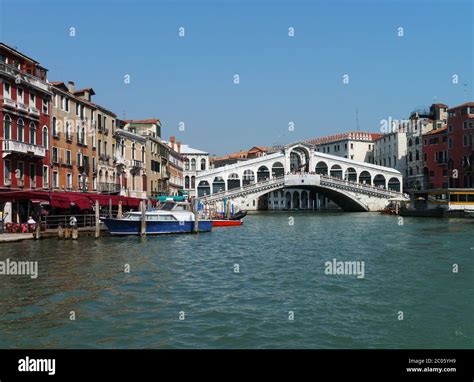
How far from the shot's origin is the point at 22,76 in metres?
26.7

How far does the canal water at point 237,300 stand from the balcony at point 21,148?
6660 millimetres

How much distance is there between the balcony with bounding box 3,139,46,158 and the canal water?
666cm

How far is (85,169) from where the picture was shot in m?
34.3

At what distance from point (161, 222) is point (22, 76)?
1064 cm

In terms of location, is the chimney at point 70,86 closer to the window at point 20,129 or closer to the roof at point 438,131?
the window at point 20,129

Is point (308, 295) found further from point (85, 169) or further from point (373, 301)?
point (85, 169)

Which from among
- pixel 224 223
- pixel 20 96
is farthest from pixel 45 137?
pixel 224 223

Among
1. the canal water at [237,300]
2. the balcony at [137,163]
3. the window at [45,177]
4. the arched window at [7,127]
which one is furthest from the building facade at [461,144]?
the arched window at [7,127]

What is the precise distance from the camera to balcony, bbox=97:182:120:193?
36747 mm

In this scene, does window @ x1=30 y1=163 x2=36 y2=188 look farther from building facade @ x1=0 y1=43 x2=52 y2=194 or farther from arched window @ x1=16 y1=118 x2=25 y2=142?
arched window @ x1=16 y1=118 x2=25 y2=142

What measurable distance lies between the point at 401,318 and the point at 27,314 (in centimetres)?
734

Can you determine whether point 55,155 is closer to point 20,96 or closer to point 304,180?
point 20,96

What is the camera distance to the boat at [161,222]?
27.2m

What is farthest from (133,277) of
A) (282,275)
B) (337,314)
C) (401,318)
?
(401,318)
